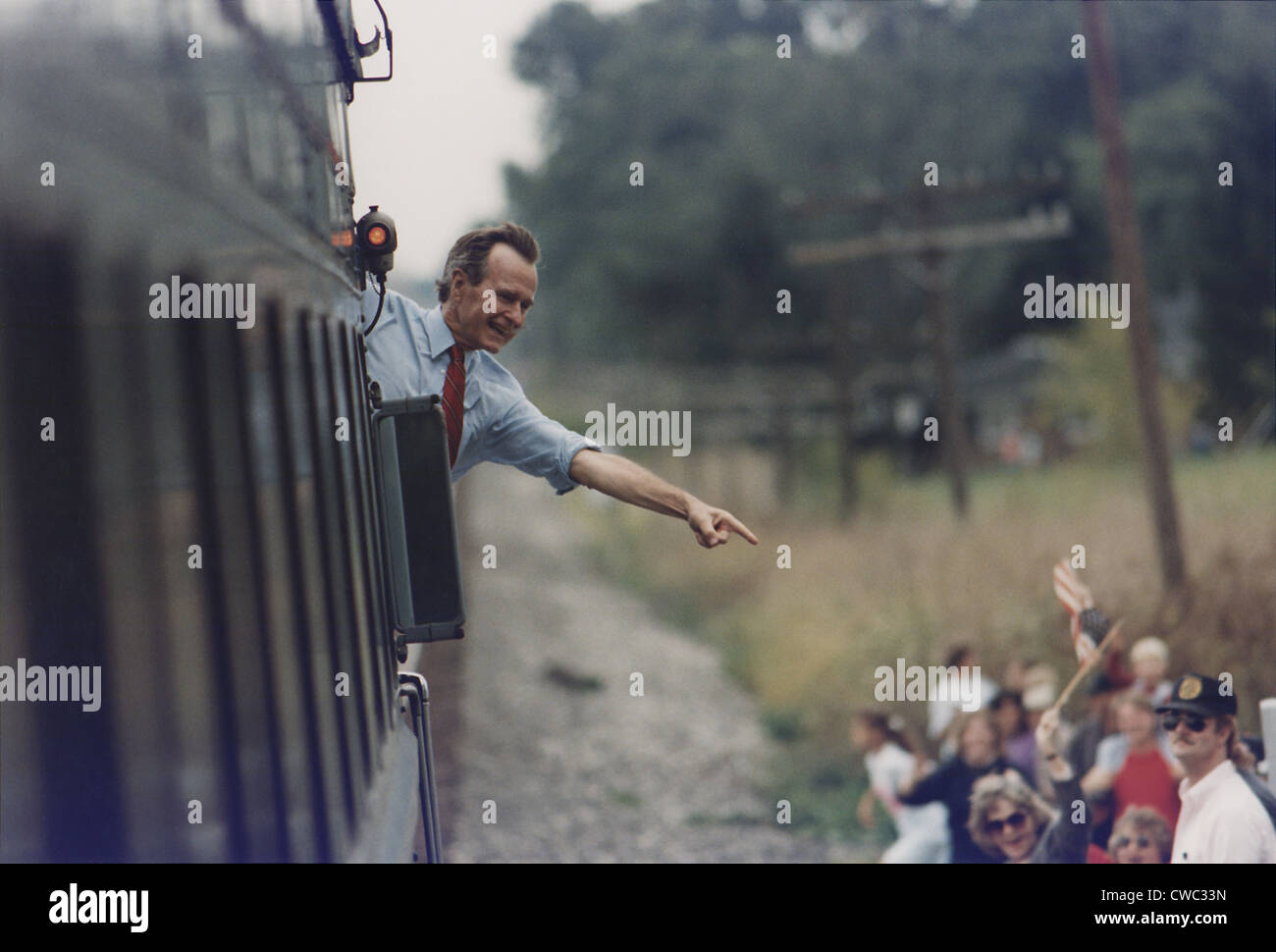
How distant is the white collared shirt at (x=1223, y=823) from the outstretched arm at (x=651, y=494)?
1.38 meters

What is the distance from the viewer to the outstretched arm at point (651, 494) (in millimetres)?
2676

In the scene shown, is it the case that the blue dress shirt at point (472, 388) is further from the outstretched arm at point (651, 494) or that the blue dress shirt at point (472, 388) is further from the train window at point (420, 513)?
the train window at point (420, 513)

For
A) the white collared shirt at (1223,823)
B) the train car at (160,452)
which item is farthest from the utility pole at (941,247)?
the train car at (160,452)

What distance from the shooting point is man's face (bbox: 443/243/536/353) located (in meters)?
2.89

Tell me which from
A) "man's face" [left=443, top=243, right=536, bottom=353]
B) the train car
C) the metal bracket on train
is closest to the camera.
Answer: the train car

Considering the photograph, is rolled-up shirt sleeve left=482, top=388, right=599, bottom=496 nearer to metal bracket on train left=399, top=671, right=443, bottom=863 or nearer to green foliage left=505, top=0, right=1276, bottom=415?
metal bracket on train left=399, top=671, right=443, bottom=863

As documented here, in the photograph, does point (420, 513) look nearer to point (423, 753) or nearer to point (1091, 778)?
point (423, 753)

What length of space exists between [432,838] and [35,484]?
6.08 ft

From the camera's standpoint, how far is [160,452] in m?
1.48

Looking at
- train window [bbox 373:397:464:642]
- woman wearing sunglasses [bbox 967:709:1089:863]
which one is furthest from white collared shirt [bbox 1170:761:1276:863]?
train window [bbox 373:397:464:642]

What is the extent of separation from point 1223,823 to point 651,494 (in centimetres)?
162

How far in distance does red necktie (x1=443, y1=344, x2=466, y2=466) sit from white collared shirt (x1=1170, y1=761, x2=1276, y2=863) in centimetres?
189

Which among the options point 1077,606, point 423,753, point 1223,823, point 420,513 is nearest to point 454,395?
point 420,513
